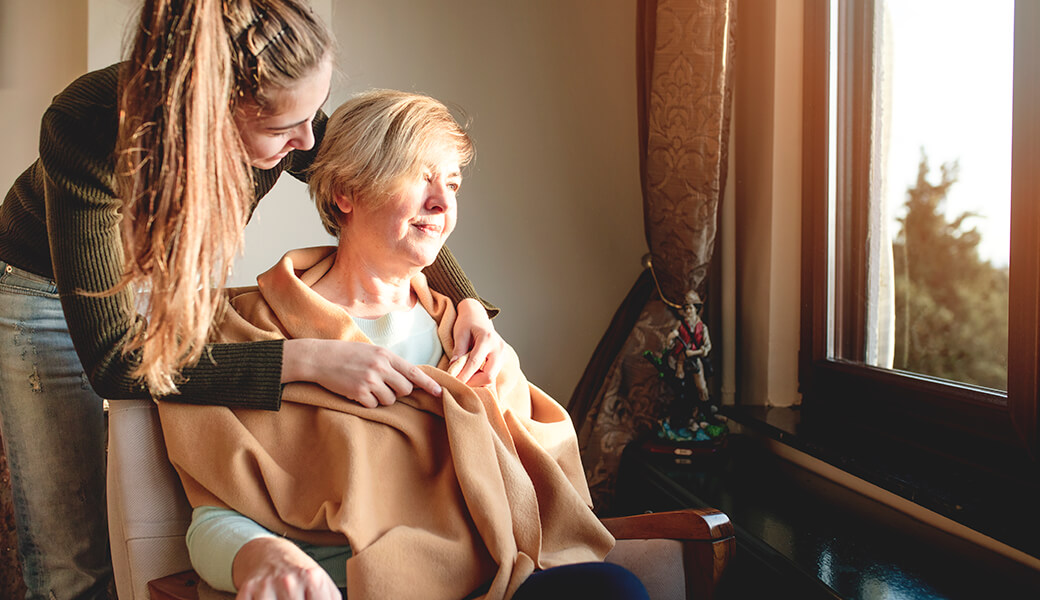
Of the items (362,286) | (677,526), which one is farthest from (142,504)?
(677,526)

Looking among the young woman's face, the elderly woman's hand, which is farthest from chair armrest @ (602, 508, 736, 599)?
the young woman's face

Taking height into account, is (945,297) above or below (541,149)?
below

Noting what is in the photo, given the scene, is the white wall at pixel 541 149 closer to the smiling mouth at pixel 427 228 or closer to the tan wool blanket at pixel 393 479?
the smiling mouth at pixel 427 228

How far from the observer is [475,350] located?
1.30 m

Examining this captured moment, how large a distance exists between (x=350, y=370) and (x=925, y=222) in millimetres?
1300

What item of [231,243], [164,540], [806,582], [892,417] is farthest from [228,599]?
[892,417]

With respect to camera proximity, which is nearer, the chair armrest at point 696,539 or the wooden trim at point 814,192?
the chair armrest at point 696,539

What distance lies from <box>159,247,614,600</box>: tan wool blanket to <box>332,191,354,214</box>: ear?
19 cm

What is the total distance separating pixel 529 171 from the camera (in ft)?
8.89

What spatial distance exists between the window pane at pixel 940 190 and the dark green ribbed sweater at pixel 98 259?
135 cm

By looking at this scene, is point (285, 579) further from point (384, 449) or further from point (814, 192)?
point (814, 192)

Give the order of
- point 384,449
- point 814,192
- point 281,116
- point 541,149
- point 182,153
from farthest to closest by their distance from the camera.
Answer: point 541,149, point 814,192, point 384,449, point 281,116, point 182,153

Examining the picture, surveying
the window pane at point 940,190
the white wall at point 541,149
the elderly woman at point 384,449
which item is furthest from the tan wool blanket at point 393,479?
the white wall at point 541,149

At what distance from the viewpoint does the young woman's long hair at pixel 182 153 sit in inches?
30.7
